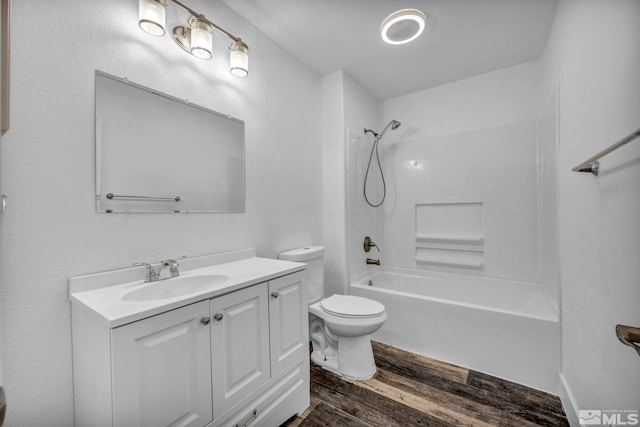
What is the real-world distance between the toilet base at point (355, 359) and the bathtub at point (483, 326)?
0.49m

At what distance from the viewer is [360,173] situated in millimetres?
2756

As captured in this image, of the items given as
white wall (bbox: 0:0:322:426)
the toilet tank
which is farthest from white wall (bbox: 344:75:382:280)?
white wall (bbox: 0:0:322:426)

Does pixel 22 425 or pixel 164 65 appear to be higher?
pixel 164 65

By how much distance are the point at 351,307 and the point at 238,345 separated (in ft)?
3.08

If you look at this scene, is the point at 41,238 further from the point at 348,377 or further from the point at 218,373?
the point at 348,377

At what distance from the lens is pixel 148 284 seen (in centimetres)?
124

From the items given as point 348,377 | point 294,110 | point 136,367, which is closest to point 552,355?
point 348,377

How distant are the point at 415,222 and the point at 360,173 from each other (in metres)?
0.81

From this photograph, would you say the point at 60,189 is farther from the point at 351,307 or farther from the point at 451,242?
the point at 451,242

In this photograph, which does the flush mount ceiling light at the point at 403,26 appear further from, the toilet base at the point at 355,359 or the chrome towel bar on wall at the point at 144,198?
the toilet base at the point at 355,359

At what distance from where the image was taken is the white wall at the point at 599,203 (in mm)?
899

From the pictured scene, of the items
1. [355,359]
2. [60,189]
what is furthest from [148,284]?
[355,359]

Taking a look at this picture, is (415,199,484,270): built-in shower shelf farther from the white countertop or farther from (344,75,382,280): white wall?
the white countertop
